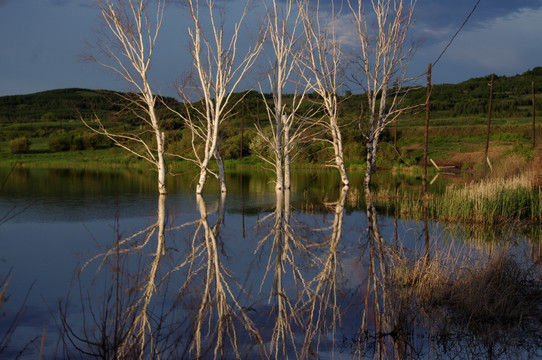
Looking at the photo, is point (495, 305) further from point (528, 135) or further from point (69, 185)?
point (528, 135)

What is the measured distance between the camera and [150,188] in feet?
84.7

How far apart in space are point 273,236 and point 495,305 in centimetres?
632

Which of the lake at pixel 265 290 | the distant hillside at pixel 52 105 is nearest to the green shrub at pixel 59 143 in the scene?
the distant hillside at pixel 52 105

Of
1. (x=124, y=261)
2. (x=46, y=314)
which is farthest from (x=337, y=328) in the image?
(x=124, y=261)

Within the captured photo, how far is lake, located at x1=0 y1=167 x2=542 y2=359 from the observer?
16.8ft

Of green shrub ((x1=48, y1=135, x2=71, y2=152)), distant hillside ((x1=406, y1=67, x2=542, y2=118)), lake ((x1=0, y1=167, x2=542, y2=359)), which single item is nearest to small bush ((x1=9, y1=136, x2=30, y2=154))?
green shrub ((x1=48, y1=135, x2=71, y2=152))

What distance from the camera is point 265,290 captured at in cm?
731

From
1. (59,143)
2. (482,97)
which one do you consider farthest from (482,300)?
(482,97)

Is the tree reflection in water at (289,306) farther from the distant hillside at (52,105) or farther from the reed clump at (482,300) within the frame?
the distant hillside at (52,105)

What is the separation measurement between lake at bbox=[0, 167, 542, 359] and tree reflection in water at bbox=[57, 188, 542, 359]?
1.0 inches

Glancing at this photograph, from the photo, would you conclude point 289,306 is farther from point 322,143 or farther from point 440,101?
point 440,101

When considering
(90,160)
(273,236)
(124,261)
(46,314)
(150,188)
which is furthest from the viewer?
(90,160)

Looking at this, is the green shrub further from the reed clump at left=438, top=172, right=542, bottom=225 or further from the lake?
the reed clump at left=438, top=172, right=542, bottom=225

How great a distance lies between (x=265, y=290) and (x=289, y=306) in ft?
2.90
